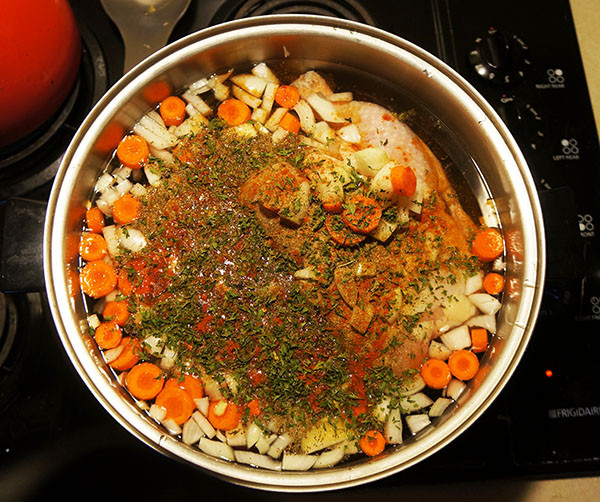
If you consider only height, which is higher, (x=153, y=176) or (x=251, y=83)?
(x=251, y=83)

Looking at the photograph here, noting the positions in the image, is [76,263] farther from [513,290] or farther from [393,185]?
[513,290]

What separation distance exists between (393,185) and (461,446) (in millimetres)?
853

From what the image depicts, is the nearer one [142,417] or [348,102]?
[142,417]

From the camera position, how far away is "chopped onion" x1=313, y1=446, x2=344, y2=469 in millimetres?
1285

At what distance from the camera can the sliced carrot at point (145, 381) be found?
4.32 ft

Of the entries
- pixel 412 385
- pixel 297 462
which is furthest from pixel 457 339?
pixel 297 462

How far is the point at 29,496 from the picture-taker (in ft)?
4.78

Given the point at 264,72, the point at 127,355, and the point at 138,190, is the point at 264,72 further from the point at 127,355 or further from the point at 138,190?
the point at 127,355

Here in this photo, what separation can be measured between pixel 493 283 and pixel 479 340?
0.18m

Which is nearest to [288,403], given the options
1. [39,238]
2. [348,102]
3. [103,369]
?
[103,369]

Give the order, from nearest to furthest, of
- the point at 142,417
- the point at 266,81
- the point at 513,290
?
the point at 142,417 → the point at 513,290 → the point at 266,81

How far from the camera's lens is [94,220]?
4.57 ft

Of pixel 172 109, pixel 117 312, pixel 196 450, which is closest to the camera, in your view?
pixel 196 450

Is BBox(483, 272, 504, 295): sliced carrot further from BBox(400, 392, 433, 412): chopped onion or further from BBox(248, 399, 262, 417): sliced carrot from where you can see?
BBox(248, 399, 262, 417): sliced carrot
